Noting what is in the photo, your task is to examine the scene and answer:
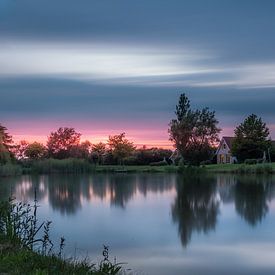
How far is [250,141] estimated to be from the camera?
200 ft

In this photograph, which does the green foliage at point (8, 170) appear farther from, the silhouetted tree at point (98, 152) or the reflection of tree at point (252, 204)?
the silhouetted tree at point (98, 152)

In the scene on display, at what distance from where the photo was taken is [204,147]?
6269 cm

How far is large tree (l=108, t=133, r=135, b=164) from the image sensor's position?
78.5 m

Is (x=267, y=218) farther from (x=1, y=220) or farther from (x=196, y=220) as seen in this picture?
(x=1, y=220)

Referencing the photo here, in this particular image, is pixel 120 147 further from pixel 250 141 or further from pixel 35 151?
pixel 250 141

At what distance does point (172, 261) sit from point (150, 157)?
220 ft

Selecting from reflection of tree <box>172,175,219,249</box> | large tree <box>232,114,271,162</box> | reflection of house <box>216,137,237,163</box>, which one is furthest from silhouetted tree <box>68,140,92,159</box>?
reflection of tree <box>172,175,219,249</box>

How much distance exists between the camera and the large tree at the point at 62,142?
85.2m

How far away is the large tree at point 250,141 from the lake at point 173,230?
3341cm

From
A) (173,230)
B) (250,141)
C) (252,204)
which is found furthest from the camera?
(250,141)

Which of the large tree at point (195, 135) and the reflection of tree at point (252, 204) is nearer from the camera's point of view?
the reflection of tree at point (252, 204)

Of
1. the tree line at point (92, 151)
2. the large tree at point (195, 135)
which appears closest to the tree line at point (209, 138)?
the large tree at point (195, 135)

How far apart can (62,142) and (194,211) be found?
219 feet

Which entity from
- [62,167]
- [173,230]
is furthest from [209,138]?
[173,230]
